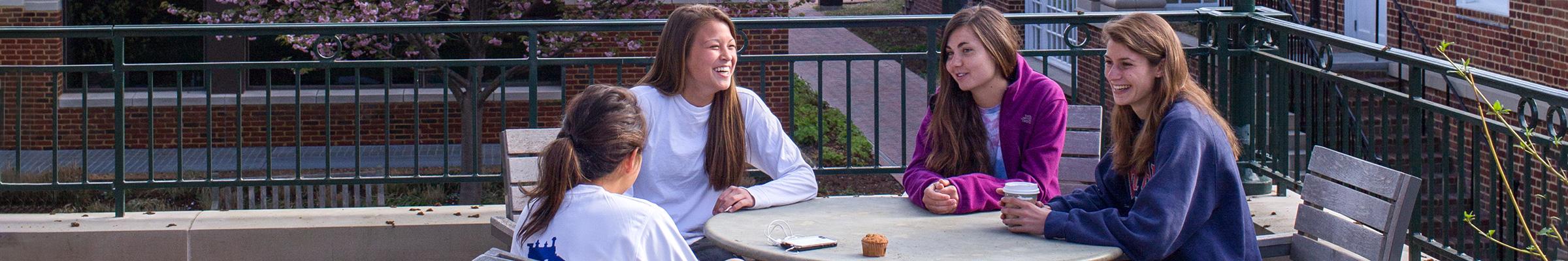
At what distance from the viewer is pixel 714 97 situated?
13.9 ft

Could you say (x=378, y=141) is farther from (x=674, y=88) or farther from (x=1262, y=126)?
(x=674, y=88)

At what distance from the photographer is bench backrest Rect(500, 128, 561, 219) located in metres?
4.64

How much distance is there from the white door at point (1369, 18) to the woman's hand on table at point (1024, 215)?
9362 mm

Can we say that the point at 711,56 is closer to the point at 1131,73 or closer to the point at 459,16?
the point at 1131,73

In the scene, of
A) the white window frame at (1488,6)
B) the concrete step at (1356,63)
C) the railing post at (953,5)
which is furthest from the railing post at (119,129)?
the railing post at (953,5)

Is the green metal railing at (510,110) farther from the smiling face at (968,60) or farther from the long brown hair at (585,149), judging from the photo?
the long brown hair at (585,149)

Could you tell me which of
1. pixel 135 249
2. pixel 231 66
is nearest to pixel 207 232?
pixel 135 249

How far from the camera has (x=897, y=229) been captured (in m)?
3.71

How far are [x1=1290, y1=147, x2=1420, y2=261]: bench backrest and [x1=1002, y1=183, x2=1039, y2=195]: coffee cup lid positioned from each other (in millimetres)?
757

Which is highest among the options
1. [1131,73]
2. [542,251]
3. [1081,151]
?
[1131,73]

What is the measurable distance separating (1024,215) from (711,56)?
40.0 inches

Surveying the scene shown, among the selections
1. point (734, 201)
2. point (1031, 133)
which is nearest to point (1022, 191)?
point (1031, 133)

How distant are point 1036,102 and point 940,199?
18.1 inches

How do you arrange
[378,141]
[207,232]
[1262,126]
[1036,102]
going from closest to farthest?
1. [1036,102]
2. [207,232]
3. [1262,126]
4. [378,141]
